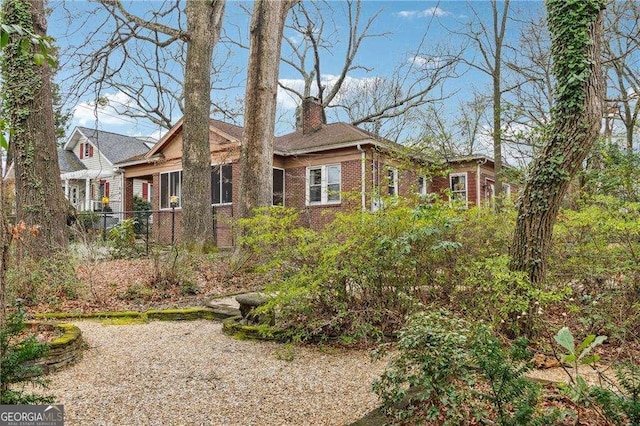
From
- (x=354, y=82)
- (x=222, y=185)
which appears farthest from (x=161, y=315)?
(x=354, y=82)

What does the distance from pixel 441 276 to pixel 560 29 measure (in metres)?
2.25

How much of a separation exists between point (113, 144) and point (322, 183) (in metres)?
17.6

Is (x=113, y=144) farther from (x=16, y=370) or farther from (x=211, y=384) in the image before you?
(x=16, y=370)

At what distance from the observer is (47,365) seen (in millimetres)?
3738

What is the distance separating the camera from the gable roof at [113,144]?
26484mm

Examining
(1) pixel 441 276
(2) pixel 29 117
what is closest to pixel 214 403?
(1) pixel 441 276

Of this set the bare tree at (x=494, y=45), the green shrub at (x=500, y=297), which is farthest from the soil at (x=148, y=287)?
the bare tree at (x=494, y=45)

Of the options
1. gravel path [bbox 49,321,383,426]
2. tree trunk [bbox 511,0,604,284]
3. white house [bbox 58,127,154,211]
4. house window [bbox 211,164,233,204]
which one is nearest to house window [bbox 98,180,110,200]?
white house [bbox 58,127,154,211]

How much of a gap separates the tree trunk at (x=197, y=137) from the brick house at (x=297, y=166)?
2.84 m

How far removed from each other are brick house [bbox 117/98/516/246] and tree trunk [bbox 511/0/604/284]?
9.03 meters

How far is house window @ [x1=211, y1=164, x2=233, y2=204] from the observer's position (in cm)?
1692

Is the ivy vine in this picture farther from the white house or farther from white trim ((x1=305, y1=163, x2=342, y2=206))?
the white house

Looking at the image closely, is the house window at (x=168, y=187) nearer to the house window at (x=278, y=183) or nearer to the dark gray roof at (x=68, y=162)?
the house window at (x=278, y=183)

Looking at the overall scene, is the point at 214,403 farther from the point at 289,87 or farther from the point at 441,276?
the point at 289,87
